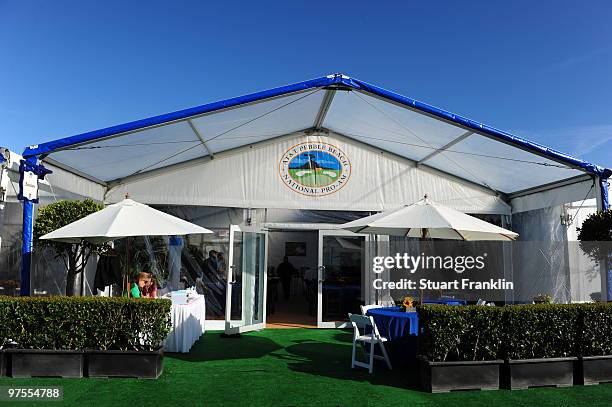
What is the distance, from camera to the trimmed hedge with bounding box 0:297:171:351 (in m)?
4.71

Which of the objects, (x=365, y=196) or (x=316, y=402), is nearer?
(x=316, y=402)

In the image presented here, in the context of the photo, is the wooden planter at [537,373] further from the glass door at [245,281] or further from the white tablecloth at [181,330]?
the glass door at [245,281]

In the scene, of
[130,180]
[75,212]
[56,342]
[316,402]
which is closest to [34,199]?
[75,212]

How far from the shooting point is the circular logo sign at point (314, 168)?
28.9ft

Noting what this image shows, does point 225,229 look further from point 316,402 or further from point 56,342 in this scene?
point 316,402

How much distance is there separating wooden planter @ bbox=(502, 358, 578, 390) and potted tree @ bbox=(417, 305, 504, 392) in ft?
0.35

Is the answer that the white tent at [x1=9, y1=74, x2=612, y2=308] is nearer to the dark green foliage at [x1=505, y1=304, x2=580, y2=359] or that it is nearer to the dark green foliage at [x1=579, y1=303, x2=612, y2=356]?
the dark green foliage at [x1=579, y1=303, x2=612, y2=356]

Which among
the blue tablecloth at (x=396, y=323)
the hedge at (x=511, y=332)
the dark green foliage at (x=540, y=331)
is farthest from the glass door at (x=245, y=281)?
the dark green foliage at (x=540, y=331)

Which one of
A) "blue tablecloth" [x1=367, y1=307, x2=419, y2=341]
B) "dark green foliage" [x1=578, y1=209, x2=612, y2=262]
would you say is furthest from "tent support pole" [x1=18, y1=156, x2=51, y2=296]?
"dark green foliage" [x1=578, y1=209, x2=612, y2=262]

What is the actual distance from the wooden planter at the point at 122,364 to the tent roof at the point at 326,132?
278 cm

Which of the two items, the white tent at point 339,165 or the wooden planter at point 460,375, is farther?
the white tent at point 339,165

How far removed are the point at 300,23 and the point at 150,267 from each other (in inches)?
195

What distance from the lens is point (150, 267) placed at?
829 centimetres

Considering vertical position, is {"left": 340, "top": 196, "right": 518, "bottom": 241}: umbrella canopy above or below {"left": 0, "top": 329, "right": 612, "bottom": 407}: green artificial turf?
above
